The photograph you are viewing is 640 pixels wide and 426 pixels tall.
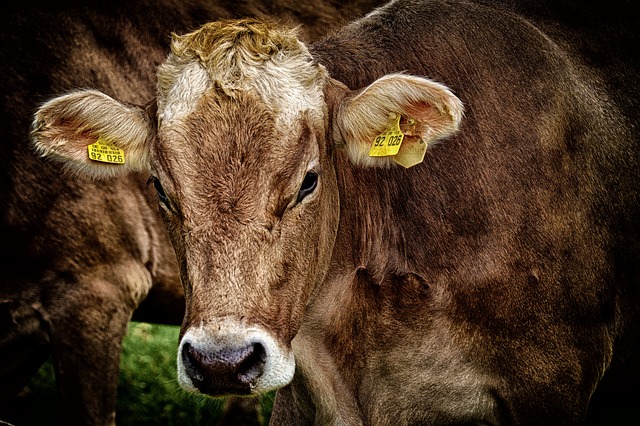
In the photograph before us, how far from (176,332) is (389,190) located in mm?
4456

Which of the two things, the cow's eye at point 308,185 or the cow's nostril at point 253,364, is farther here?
the cow's eye at point 308,185

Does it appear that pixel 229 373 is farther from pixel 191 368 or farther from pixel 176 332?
pixel 176 332

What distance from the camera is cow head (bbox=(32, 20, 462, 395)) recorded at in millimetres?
3734

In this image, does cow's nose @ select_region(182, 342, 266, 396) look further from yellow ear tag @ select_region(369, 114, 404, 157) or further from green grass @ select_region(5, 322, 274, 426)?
green grass @ select_region(5, 322, 274, 426)

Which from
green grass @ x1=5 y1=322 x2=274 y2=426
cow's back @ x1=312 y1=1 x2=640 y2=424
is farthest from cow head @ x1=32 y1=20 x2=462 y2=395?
green grass @ x1=5 y1=322 x2=274 y2=426

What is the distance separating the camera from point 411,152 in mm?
4398

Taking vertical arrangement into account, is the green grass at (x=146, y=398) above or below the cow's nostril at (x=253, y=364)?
below

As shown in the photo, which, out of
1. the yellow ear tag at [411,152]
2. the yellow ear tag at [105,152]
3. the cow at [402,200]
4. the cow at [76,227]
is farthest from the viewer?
the cow at [76,227]

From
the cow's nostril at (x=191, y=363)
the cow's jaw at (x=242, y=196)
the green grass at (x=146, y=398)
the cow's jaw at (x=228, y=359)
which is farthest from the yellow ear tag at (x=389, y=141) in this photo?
the green grass at (x=146, y=398)

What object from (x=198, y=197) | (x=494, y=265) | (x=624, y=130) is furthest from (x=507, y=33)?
(x=198, y=197)

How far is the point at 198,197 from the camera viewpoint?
389cm

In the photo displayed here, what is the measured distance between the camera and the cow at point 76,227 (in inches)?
237

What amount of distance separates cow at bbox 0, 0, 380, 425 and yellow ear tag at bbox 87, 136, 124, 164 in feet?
5.26

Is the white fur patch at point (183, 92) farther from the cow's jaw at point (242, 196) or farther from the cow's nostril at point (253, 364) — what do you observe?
the cow's nostril at point (253, 364)
